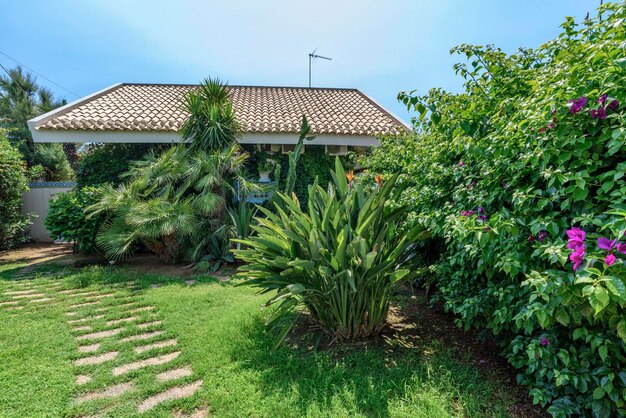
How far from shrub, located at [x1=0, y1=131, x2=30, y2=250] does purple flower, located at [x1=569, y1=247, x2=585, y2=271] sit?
13.5 meters

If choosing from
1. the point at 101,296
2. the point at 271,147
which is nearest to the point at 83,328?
the point at 101,296

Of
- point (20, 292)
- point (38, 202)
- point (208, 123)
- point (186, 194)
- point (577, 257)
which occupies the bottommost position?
point (20, 292)

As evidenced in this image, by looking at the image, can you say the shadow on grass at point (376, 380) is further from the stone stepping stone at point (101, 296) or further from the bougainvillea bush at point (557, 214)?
the stone stepping stone at point (101, 296)

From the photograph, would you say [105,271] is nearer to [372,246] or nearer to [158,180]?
Answer: [158,180]

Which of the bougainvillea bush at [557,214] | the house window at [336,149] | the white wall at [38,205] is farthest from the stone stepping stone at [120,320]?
the white wall at [38,205]

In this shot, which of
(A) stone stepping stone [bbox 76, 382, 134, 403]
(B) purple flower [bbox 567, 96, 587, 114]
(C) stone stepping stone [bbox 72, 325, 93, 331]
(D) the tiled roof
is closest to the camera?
(B) purple flower [bbox 567, 96, 587, 114]

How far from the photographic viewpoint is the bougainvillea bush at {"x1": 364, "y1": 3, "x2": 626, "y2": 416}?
6.10 feet

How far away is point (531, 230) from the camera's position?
7.04 ft

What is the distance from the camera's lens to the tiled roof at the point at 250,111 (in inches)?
370

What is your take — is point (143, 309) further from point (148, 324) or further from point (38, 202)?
point (38, 202)

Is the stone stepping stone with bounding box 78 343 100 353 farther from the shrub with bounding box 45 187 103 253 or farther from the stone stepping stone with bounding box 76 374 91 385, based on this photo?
the shrub with bounding box 45 187 103 253

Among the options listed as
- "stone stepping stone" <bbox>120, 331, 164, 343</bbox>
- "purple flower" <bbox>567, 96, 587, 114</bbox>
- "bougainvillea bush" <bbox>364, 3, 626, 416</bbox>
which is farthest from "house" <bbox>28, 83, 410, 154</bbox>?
"stone stepping stone" <bbox>120, 331, 164, 343</bbox>

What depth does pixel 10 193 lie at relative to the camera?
986 centimetres

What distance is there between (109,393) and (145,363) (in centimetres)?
59
